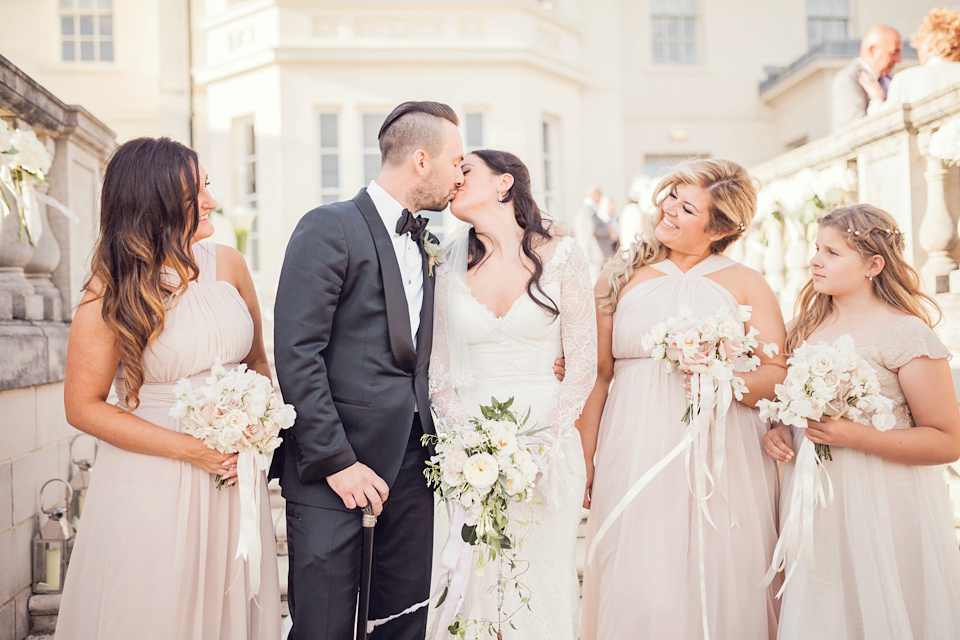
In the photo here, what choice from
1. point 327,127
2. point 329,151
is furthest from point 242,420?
point 327,127

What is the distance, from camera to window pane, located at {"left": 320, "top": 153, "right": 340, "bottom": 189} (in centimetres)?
1238

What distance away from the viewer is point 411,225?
9.23 feet

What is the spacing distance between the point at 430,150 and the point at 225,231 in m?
9.38

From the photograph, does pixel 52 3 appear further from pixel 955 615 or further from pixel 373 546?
pixel 955 615

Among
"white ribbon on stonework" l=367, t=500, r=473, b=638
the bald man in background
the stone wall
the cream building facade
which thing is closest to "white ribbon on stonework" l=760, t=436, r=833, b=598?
"white ribbon on stonework" l=367, t=500, r=473, b=638

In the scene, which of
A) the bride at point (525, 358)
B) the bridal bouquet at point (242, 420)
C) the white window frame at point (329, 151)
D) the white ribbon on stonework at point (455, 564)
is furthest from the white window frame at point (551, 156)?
the bridal bouquet at point (242, 420)

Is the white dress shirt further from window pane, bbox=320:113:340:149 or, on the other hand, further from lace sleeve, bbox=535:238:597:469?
window pane, bbox=320:113:340:149

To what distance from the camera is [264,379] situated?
2.38 m

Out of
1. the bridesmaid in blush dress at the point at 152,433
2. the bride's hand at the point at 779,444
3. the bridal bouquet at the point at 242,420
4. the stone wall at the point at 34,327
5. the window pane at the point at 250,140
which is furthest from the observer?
the window pane at the point at 250,140

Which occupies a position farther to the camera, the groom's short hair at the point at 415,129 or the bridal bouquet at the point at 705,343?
the groom's short hair at the point at 415,129

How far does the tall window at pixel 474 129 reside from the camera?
12532 mm

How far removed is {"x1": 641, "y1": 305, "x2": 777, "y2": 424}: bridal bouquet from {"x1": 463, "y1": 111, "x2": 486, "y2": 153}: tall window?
33.5ft

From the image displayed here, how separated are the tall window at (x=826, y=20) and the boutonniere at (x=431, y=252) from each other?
600 inches

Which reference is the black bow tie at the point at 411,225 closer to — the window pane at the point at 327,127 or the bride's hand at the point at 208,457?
the bride's hand at the point at 208,457
